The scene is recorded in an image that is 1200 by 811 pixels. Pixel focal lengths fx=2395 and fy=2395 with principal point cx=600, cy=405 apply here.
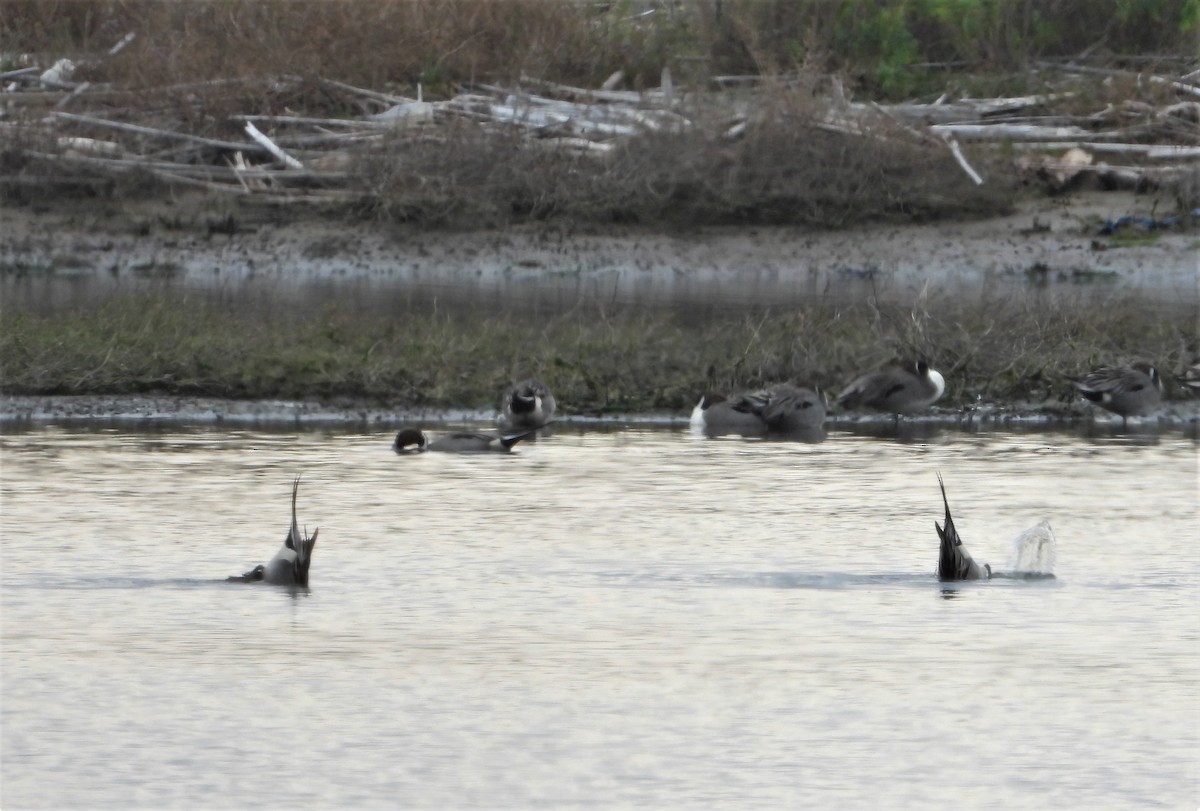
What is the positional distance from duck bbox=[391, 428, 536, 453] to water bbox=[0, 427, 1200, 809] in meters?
0.21

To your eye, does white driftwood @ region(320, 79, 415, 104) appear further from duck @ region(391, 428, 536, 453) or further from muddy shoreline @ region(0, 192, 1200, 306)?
duck @ region(391, 428, 536, 453)

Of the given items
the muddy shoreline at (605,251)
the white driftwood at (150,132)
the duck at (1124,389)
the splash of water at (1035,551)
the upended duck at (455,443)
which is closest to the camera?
the splash of water at (1035,551)

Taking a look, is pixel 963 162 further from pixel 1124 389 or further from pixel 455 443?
pixel 455 443

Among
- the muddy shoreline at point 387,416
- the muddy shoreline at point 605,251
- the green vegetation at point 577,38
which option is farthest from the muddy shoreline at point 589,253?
the muddy shoreline at point 387,416

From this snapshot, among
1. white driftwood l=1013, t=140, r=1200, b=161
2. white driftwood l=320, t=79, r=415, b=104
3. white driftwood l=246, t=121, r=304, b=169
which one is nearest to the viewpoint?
white driftwood l=1013, t=140, r=1200, b=161

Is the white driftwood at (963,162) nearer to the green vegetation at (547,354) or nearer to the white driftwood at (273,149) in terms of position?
the white driftwood at (273,149)

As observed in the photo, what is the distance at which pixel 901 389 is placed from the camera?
1490 cm

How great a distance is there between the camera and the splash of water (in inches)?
388

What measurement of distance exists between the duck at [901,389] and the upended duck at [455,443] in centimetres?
253

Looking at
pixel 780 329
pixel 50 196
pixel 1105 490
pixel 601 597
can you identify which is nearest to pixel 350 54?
pixel 50 196

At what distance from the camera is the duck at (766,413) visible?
1430 cm

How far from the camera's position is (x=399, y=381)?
1545cm

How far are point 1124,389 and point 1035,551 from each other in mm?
5163

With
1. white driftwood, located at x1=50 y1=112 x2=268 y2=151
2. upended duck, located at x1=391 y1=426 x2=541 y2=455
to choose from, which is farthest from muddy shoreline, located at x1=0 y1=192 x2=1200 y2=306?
upended duck, located at x1=391 y1=426 x2=541 y2=455
